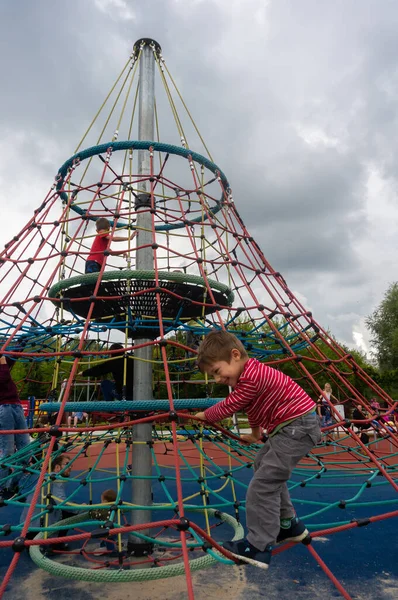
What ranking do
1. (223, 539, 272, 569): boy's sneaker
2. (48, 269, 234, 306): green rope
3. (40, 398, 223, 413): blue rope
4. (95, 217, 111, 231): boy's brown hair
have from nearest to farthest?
1. (223, 539, 272, 569): boy's sneaker
2. (40, 398, 223, 413): blue rope
3. (48, 269, 234, 306): green rope
4. (95, 217, 111, 231): boy's brown hair

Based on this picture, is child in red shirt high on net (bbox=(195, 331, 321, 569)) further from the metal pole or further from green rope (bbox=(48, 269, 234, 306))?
green rope (bbox=(48, 269, 234, 306))

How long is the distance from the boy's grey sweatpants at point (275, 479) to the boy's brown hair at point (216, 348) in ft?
1.55

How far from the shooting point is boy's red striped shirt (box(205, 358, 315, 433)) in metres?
2.11

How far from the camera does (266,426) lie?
2240 millimetres

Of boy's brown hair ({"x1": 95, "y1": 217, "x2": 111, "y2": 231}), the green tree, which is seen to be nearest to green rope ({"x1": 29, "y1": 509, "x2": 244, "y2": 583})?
boy's brown hair ({"x1": 95, "y1": 217, "x2": 111, "y2": 231})

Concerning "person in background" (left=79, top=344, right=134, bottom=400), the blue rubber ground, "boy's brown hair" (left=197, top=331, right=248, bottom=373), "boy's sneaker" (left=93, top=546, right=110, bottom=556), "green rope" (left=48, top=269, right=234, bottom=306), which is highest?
"green rope" (left=48, top=269, right=234, bottom=306)

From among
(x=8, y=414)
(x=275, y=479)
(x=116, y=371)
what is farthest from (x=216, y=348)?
(x=8, y=414)

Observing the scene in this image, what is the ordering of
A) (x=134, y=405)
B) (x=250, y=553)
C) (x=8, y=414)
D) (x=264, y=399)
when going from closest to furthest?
(x=250, y=553), (x=264, y=399), (x=134, y=405), (x=8, y=414)

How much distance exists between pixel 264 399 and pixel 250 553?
700 millimetres

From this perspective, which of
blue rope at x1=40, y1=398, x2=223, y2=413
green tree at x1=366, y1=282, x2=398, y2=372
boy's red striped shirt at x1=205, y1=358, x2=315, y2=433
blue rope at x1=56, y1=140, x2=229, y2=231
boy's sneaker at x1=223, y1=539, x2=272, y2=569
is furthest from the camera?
green tree at x1=366, y1=282, x2=398, y2=372

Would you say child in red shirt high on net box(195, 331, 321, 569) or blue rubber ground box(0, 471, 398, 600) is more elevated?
child in red shirt high on net box(195, 331, 321, 569)

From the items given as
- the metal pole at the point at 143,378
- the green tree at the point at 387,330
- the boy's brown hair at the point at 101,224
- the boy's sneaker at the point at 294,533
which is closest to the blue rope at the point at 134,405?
the metal pole at the point at 143,378

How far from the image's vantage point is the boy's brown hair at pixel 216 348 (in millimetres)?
2115

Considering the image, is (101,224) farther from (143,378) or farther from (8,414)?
(8,414)
